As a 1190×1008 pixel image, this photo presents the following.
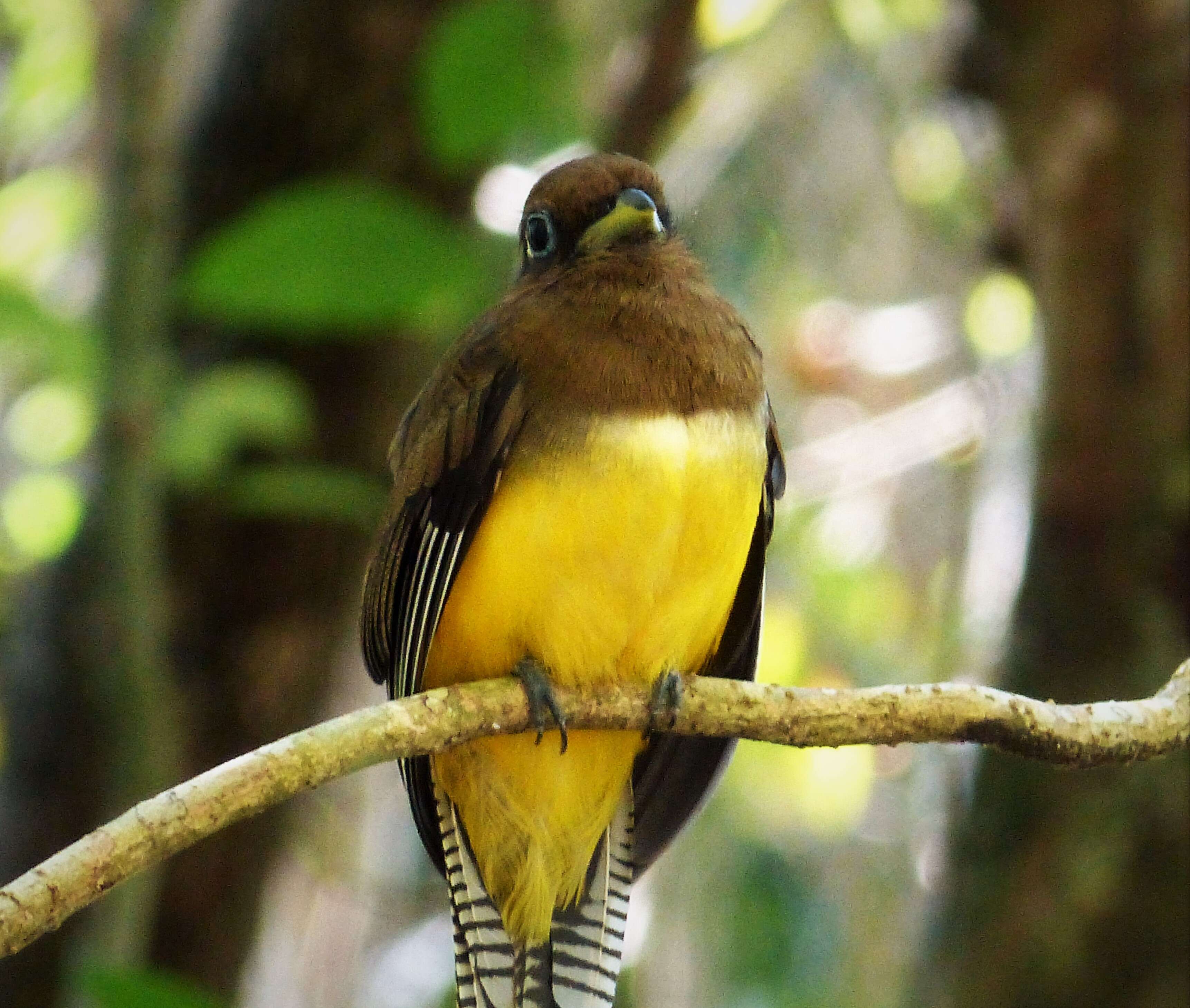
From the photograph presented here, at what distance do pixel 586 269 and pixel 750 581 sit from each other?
0.69 meters

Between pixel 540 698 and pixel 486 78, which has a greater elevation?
pixel 486 78

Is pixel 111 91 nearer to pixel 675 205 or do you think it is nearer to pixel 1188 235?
pixel 675 205

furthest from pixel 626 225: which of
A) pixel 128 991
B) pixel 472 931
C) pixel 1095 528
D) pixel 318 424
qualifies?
pixel 1095 528

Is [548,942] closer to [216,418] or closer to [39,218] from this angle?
[216,418]

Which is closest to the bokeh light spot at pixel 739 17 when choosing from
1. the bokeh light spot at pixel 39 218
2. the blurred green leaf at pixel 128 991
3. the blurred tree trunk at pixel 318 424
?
the blurred tree trunk at pixel 318 424

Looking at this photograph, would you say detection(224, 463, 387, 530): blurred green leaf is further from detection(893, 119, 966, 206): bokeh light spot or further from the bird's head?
detection(893, 119, 966, 206): bokeh light spot

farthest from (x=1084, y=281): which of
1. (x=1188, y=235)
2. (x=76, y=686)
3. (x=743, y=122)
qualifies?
(x=76, y=686)

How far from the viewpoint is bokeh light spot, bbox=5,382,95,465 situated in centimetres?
331

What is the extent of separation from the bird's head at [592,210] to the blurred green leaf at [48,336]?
34.7 inches

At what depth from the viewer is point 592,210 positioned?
10.4 feet

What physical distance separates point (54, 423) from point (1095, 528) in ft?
8.99

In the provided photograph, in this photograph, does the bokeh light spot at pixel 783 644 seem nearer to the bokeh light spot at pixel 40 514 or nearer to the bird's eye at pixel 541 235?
the bokeh light spot at pixel 40 514

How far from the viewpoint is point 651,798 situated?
10.9 ft

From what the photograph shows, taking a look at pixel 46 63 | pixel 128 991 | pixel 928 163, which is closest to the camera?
pixel 128 991
